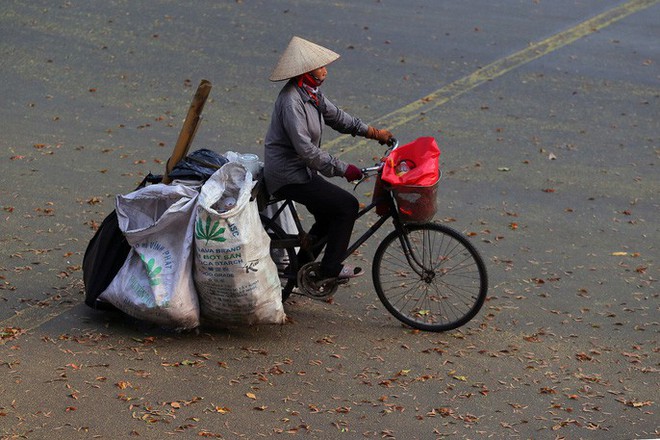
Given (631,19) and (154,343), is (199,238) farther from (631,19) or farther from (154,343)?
(631,19)

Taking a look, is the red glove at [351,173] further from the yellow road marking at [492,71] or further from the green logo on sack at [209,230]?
the yellow road marking at [492,71]

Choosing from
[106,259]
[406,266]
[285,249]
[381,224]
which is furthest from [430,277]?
[106,259]

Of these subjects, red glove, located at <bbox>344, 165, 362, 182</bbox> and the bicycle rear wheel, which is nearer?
red glove, located at <bbox>344, 165, 362, 182</bbox>

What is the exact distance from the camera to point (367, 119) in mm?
11578

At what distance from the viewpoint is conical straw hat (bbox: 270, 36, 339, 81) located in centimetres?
652

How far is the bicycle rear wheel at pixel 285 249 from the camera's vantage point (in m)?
7.00

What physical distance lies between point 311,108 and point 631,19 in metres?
10.9

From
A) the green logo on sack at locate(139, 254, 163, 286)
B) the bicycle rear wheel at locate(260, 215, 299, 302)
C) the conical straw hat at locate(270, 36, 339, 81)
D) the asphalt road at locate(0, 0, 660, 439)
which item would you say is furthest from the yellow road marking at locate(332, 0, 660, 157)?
the green logo on sack at locate(139, 254, 163, 286)

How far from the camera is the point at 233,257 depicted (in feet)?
20.9

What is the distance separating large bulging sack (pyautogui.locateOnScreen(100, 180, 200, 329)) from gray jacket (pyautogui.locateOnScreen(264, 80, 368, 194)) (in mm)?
549

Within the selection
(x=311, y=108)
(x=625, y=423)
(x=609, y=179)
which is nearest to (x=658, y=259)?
(x=609, y=179)

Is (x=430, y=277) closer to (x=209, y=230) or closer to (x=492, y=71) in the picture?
(x=209, y=230)

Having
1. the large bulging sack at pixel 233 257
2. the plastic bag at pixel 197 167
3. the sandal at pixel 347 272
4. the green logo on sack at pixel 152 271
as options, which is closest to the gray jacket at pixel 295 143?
the large bulging sack at pixel 233 257

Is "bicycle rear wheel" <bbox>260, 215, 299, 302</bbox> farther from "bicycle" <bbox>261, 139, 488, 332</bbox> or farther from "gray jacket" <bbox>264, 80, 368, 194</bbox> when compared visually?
"gray jacket" <bbox>264, 80, 368, 194</bbox>
